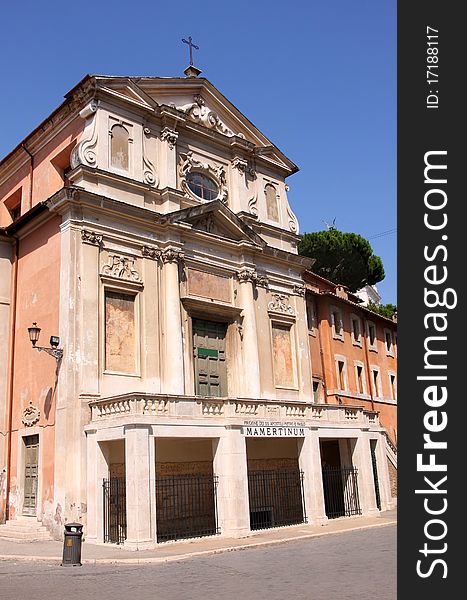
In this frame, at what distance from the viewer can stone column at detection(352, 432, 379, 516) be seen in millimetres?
21484

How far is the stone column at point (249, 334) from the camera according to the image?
23.2 m

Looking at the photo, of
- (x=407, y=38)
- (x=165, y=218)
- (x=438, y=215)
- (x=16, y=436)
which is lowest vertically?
(x=16, y=436)

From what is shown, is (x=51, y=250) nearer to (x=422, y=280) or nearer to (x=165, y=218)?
(x=165, y=218)

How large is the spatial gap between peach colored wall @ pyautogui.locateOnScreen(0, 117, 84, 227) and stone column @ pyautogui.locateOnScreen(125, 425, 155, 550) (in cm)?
1095

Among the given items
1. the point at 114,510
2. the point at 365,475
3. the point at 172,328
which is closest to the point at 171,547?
the point at 114,510

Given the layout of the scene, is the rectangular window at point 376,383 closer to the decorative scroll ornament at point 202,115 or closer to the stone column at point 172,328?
the decorative scroll ornament at point 202,115

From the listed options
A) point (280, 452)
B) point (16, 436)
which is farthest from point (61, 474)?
point (280, 452)

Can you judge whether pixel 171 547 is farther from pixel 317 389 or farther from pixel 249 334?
pixel 317 389

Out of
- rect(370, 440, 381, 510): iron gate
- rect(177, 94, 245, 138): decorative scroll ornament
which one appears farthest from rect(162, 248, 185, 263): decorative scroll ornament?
rect(370, 440, 381, 510): iron gate

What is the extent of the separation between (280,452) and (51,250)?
10774 mm

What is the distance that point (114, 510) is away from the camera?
56.2 ft

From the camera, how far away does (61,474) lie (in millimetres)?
17641

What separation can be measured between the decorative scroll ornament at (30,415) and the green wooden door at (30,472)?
0.44 m

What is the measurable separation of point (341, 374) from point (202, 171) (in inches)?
520
